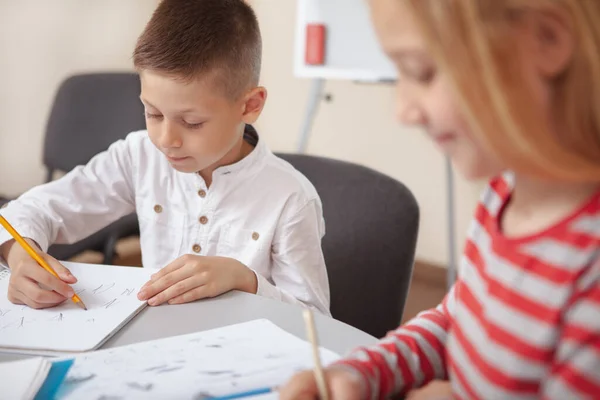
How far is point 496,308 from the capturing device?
21.4 inches

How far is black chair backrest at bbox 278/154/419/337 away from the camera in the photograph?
113 cm

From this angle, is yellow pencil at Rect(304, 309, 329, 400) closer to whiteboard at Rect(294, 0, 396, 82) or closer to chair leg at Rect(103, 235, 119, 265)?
chair leg at Rect(103, 235, 119, 265)

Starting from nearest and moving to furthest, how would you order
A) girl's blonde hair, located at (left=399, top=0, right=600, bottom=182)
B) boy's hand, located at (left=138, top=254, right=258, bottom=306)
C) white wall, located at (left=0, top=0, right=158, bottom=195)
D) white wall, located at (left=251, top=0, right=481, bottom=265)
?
girl's blonde hair, located at (left=399, top=0, right=600, bottom=182) → boy's hand, located at (left=138, top=254, right=258, bottom=306) → white wall, located at (left=0, top=0, right=158, bottom=195) → white wall, located at (left=251, top=0, right=481, bottom=265)

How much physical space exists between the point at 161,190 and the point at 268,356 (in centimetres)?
61

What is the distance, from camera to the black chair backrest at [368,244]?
3.70ft

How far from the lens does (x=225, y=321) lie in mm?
775

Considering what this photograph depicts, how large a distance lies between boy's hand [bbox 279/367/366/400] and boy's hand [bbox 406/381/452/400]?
5cm

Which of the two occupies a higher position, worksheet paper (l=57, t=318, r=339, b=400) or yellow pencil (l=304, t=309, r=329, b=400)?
yellow pencil (l=304, t=309, r=329, b=400)

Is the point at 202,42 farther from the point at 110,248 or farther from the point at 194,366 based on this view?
the point at 110,248

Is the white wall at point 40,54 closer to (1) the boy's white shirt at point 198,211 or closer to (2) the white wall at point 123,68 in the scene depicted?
(2) the white wall at point 123,68

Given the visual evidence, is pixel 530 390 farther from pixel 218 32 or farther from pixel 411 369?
pixel 218 32

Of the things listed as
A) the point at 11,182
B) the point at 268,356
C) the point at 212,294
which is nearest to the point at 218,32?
the point at 212,294

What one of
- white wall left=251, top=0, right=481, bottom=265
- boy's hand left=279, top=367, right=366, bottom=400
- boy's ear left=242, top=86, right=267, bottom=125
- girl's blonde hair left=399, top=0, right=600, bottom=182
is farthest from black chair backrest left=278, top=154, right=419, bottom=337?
white wall left=251, top=0, right=481, bottom=265

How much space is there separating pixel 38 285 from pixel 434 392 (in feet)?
1.66
